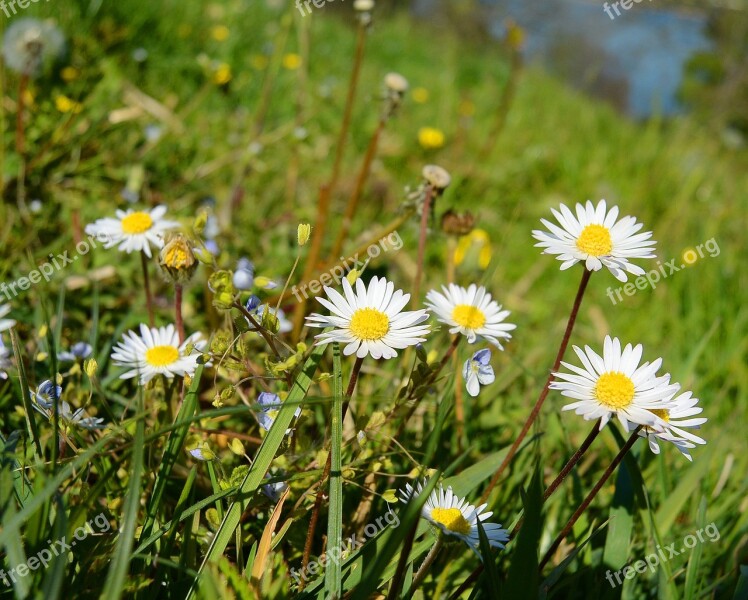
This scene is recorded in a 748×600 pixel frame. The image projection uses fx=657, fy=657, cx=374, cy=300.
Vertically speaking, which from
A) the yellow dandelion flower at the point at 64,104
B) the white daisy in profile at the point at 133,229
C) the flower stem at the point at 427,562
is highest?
the yellow dandelion flower at the point at 64,104

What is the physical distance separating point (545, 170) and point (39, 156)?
216cm

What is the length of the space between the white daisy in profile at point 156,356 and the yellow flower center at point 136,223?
24 cm

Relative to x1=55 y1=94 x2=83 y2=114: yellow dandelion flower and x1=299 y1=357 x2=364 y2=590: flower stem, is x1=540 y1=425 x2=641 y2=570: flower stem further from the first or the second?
x1=55 y1=94 x2=83 y2=114: yellow dandelion flower

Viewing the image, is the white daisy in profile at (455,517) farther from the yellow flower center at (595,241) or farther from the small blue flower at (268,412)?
the yellow flower center at (595,241)

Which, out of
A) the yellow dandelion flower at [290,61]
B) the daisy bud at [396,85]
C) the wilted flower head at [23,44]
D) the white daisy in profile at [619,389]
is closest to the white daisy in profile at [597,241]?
the white daisy in profile at [619,389]

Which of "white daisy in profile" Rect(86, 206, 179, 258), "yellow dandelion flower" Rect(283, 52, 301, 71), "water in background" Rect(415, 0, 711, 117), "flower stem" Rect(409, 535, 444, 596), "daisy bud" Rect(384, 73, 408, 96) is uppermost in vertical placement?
"water in background" Rect(415, 0, 711, 117)

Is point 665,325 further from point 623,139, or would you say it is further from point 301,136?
point 623,139

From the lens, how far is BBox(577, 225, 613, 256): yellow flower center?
38.0 inches

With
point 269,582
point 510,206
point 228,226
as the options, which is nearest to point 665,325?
point 510,206

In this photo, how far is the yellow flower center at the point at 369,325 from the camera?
915 mm

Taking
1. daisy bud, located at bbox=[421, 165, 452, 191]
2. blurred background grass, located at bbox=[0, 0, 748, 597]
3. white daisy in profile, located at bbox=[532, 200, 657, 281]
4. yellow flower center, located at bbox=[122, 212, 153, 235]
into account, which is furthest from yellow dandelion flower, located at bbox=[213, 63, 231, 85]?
white daisy in profile, located at bbox=[532, 200, 657, 281]

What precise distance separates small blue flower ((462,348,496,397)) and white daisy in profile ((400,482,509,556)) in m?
0.16

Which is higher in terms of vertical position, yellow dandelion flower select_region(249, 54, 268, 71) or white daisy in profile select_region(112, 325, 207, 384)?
yellow dandelion flower select_region(249, 54, 268, 71)

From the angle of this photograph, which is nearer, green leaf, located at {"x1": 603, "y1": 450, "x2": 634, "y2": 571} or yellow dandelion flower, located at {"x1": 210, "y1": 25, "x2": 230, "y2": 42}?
green leaf, located at {"x1": 603, "y1": 450, "x2": 634, "y2": 571}
